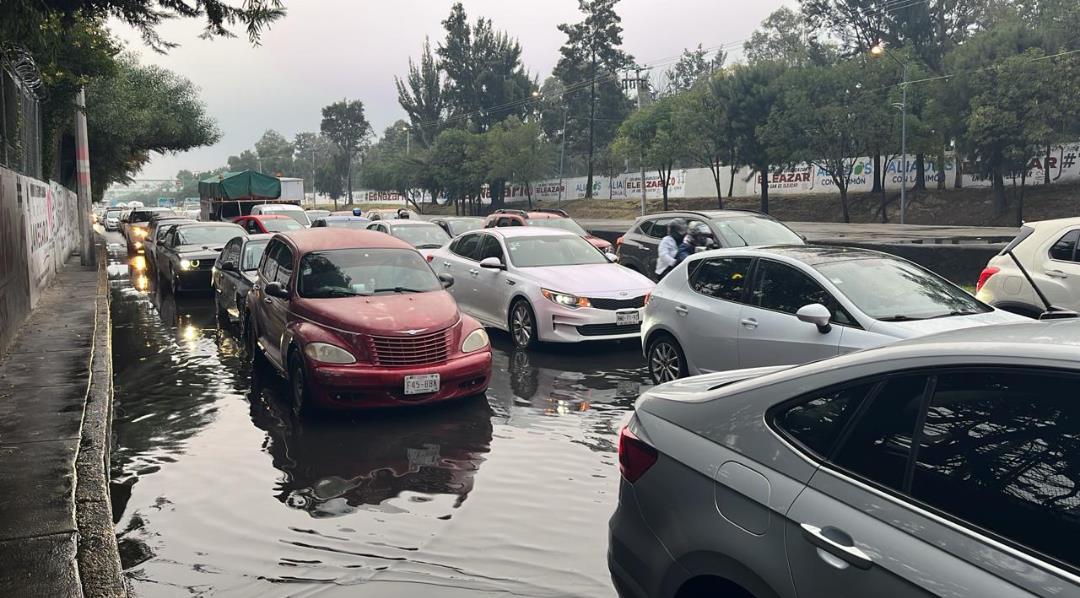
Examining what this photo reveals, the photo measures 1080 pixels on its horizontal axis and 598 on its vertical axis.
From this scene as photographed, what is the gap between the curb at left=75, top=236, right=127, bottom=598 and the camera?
4090 mm

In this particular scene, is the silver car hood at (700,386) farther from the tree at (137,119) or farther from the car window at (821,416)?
the tree at (137,119)

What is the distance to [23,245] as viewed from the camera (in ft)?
44.2

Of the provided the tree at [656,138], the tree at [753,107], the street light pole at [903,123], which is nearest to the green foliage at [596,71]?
the tree at [656,138]

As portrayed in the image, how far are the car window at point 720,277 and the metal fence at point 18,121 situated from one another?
9765 mm

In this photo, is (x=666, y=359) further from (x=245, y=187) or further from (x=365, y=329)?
(x=245, y=187)

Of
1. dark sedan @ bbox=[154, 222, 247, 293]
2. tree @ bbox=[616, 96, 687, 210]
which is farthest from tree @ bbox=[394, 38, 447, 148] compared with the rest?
dark sedan @ bbox=[154, 222, 247, 293]

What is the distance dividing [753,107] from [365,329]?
1777 inches

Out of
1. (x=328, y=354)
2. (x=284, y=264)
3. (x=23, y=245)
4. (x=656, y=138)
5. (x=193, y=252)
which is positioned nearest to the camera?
(x=328, y=354)

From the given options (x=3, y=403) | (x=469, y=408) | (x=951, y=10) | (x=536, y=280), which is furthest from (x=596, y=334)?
(x=951, y=10)

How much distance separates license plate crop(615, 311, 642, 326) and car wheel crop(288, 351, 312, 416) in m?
4.13

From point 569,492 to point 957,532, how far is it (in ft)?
12.2

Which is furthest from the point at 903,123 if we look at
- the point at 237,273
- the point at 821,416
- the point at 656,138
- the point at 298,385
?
the point at 821,416

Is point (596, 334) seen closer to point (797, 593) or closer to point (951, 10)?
point (797, 593)

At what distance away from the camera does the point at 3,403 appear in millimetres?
7508
